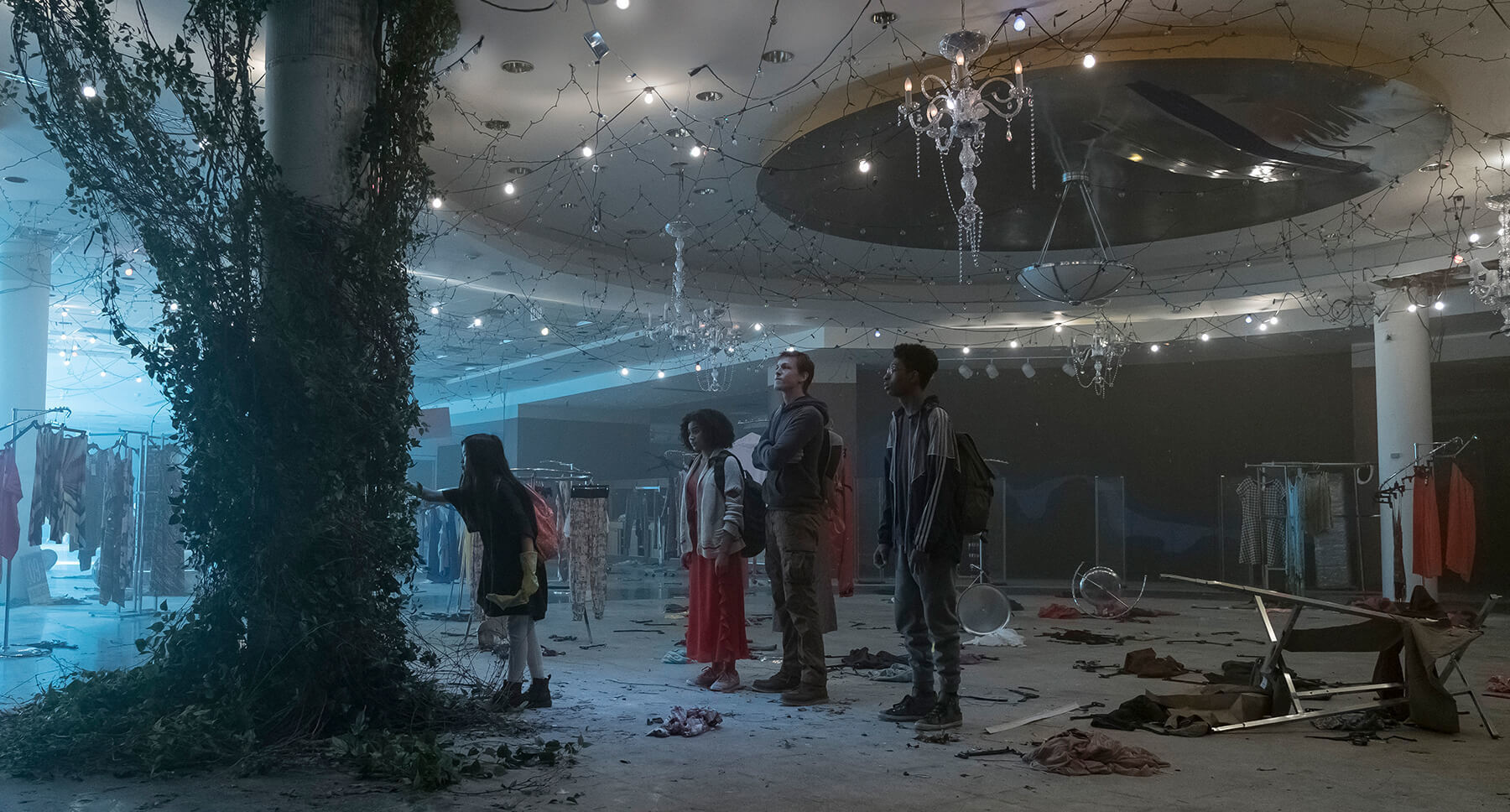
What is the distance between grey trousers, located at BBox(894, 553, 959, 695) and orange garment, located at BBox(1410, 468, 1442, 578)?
29.0 feet

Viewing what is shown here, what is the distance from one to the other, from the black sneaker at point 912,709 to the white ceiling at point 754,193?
12.3 feet

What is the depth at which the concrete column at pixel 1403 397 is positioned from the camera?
1177 cm

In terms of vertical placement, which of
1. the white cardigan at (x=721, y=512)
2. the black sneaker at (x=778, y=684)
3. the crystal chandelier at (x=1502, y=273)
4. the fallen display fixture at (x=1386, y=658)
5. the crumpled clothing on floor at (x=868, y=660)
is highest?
the crystal chandelier at (x=1502, y=273)

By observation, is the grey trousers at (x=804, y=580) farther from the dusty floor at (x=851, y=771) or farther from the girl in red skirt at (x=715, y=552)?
the girl in red skirt at (x=715, y=552)

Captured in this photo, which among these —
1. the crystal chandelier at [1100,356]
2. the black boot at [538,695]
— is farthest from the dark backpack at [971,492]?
the crystal chandelier at [1100,356]

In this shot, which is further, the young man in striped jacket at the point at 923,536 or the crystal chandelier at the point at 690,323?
the crystal chandelier at the point at 690,323

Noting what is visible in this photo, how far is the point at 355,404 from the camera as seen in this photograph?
15.0 feet

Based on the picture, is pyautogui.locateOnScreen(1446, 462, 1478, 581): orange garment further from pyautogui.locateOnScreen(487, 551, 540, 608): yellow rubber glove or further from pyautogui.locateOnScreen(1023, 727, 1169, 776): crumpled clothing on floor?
pyautogui.locateOnScreen(487, 551, 540, 608): yellow rubber glove

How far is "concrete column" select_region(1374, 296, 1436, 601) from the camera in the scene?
38.6ft

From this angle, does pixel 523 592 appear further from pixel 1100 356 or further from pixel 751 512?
pixel 1100 356

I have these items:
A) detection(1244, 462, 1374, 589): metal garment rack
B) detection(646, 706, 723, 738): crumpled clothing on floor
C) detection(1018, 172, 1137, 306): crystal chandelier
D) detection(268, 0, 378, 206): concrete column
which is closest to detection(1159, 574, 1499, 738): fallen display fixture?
detection(646, 706, 723, 738): crumpled clothing on floor

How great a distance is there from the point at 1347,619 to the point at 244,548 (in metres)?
10.2

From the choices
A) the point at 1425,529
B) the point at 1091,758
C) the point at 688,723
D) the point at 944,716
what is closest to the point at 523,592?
the point at 688,723

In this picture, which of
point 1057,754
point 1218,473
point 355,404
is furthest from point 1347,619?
point 355,404
